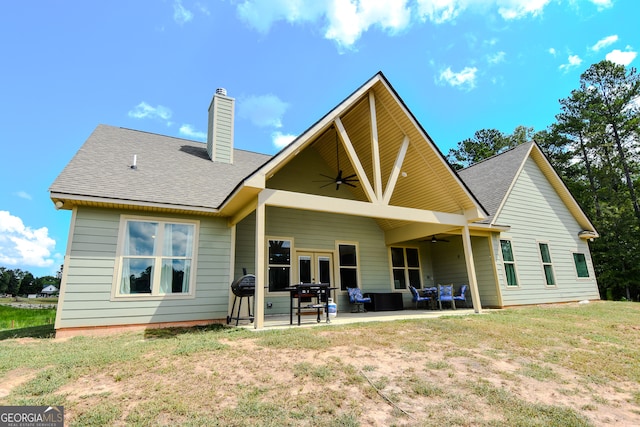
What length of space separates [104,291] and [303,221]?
5314 millimetres

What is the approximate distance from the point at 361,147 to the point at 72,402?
886cm

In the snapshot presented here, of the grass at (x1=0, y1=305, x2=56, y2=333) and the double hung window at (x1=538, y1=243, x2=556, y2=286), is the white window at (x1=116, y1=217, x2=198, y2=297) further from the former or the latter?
the double hung window at (x1=538, y1=243, x2=556, y2=286)

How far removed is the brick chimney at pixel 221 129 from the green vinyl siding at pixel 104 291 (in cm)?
357

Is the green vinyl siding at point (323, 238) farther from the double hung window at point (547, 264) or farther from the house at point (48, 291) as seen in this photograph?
the house at point (48, 291)

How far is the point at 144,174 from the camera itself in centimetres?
761

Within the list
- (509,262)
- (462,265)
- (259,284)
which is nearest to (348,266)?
(462,265)

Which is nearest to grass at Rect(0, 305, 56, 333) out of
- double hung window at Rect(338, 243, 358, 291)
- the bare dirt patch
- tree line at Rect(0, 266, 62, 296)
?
the bare dirt patch

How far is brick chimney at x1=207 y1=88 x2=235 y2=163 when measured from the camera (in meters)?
10.1

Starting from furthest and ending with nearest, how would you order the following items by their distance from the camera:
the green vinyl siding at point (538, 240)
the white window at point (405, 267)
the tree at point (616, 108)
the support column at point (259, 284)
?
the tree at point (616, 108) → the white window at point (405, 267) → the green vinyl siding at point (538, 240) → the support column at point (259, 284)

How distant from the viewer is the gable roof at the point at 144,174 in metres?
6.36

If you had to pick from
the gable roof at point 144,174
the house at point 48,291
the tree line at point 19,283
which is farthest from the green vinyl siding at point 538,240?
the house at point 48,291

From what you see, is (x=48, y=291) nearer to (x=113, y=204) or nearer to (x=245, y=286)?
(x=113, y=204)

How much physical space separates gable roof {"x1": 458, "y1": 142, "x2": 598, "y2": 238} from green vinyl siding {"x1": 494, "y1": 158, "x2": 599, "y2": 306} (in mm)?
227

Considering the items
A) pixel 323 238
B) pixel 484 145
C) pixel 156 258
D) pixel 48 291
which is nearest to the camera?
pixel 156 258
